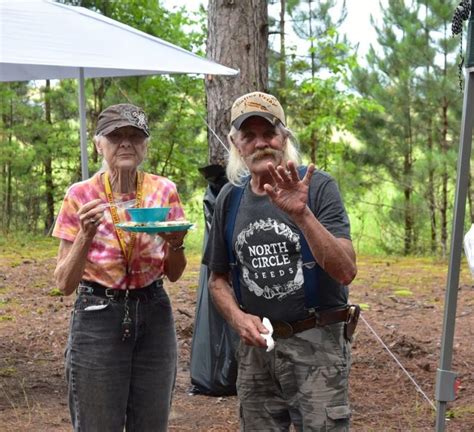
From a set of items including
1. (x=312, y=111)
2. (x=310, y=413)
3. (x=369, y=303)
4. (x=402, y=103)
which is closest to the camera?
(x=310, y=413)

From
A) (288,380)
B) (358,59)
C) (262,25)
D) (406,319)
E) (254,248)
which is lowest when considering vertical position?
(406,319)

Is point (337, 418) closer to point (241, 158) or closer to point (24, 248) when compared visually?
point (241, 158)

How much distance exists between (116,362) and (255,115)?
3.24 feet

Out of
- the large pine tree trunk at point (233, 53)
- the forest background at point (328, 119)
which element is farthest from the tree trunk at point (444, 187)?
the large pine tree trunk at point (233, 53)

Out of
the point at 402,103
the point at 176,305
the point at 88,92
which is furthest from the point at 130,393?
the point at 88,92


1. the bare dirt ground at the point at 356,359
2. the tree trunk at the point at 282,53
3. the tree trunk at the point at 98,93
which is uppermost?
the tree trunk at the point at 282,53

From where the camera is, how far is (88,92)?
17234 millimetres

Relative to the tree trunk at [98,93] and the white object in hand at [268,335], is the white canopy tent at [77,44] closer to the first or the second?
the white object in hand at [268,335]

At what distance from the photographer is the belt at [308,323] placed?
2.73 m

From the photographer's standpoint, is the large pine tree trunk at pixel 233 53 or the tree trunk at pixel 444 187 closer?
the large pine tree trunk at pixel 233 53

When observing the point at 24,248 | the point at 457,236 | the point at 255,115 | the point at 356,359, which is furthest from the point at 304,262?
the point at 24,248

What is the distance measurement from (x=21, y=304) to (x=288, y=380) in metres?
6.25

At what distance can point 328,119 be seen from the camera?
15.4 meters

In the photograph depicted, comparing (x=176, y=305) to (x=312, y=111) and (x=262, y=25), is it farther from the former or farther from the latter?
(x=312, y=111)
